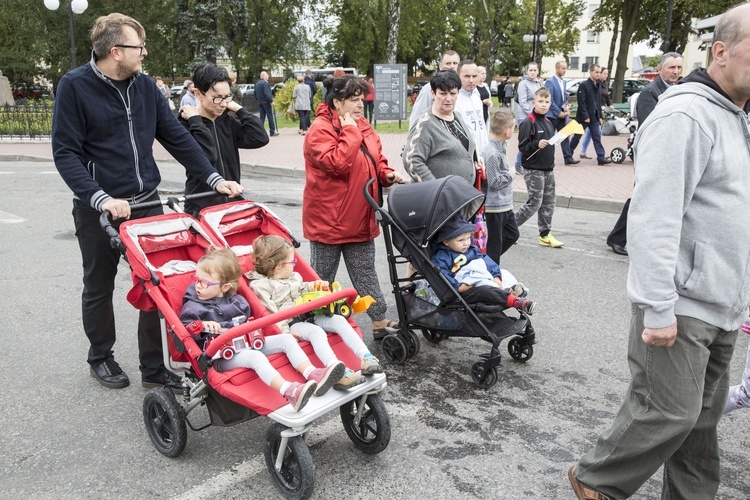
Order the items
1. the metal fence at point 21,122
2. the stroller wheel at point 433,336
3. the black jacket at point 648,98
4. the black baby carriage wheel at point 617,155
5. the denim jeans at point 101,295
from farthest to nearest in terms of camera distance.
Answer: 1. the metal fence at point 21,122
2. the black baby carriage wheel at point 617,155
3. the black jacket at point 648,98
4. the stroller wheel at point 433,336
5. the denim jeans at point 101,295

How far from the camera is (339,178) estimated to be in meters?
4.44

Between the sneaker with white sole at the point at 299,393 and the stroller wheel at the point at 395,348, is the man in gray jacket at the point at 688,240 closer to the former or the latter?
the sneaker with white sole at the point at 299,393

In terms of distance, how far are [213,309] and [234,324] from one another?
13cm

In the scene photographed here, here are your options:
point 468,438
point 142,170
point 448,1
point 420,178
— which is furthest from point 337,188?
point 448,1

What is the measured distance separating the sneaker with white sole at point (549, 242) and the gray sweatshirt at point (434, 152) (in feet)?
9.14

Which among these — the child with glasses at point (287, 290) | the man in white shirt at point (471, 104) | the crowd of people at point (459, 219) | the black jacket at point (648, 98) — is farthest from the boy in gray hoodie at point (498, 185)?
the black jacket at point (648, 98)

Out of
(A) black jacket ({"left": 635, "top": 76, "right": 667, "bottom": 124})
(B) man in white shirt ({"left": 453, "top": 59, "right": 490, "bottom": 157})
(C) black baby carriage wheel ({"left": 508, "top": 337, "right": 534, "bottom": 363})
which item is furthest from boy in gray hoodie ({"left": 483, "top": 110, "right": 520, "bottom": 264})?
(A) black jacket ({"left": 635, "top": 76, "right": 667, "bottom": 124})

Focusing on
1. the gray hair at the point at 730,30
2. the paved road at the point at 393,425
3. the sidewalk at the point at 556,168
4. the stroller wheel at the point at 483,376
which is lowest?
the sidewalk at the point at 556,168

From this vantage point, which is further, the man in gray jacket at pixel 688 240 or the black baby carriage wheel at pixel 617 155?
the black baby carriage wheel at pixel 617 155

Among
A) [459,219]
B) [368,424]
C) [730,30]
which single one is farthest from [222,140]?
[730,30]

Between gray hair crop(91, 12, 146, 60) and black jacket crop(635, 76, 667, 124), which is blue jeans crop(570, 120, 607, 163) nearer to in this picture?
black jacket crop(635, 76, 667, 124)

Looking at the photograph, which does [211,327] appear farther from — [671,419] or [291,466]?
[671,419]

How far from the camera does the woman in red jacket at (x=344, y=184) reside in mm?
4254

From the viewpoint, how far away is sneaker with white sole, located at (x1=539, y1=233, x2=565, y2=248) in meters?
7.52
